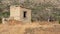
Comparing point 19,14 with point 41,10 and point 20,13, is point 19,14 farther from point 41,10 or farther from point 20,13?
point 41,10

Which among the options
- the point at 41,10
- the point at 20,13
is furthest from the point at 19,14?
the point at 41,10

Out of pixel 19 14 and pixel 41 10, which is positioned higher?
pixel 19 14

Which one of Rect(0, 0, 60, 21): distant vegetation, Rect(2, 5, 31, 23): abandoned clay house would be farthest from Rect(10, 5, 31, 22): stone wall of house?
Rect(0, 0, 60, 21): distant vegetation

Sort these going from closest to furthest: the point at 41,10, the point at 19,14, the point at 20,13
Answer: the point at 19,14, the point at 20,13, the point at 41,10

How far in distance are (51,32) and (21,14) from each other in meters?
9.32

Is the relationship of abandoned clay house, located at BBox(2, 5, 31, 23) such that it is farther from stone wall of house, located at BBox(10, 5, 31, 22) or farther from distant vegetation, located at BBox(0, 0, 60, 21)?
distant vegetation, located at BBox(0, 0, 60, 21)

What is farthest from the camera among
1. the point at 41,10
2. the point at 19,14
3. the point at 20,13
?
the point at 41,10

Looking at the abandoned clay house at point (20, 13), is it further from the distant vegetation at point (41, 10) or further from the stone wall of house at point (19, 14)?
the distant vegetation at point (41, 10)

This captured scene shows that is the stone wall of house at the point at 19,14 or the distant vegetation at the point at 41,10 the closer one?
the stone wall of house at the point at 19,14

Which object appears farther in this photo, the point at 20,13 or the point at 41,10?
the point at 41,10

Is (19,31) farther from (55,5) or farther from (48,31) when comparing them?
(55,5)

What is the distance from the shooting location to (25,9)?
17.6 metres

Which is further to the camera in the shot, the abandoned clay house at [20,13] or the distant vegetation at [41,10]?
the distant vegetation at [41,10]

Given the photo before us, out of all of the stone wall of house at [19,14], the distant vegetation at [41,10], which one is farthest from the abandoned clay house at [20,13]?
the distant vegetation at [41,10]
